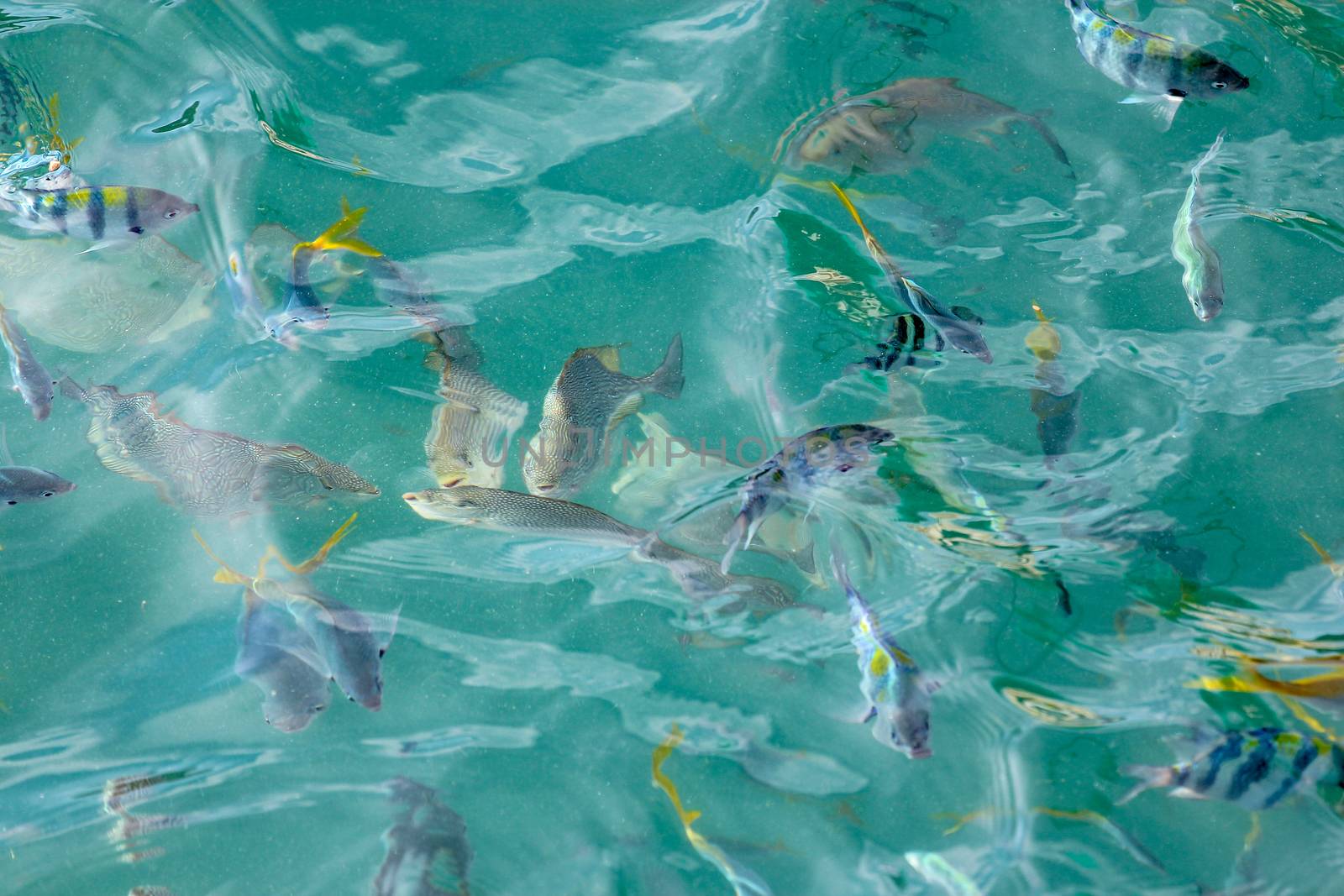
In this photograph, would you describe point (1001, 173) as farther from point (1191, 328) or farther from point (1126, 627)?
point (1126, 627)

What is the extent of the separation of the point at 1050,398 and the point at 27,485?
148 inches

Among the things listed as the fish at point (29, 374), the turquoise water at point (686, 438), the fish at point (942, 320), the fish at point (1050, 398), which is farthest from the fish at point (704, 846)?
the fish at point (29, 374)

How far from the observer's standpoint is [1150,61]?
120 inches

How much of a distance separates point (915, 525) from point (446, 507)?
171 centimetres

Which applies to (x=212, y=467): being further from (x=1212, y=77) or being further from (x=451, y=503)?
(x=1212, y=77)

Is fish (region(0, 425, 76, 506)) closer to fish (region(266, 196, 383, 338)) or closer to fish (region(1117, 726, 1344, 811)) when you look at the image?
fish (region(266, 196, 383, 338))

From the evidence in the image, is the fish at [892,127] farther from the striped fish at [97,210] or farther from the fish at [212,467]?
the striped fish at [97,210]

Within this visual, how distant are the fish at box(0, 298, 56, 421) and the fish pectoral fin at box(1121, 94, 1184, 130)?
14.0 feet

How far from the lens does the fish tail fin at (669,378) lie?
3283mm

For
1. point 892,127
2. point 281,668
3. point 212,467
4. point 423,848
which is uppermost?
point 892,127

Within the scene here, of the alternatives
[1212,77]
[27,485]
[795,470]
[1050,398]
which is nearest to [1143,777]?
[1050,398]

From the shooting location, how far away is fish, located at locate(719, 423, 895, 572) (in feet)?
9.07

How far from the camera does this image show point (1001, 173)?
12.1ft

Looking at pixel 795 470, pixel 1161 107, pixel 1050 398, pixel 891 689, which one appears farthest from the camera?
pixel 1161 107
